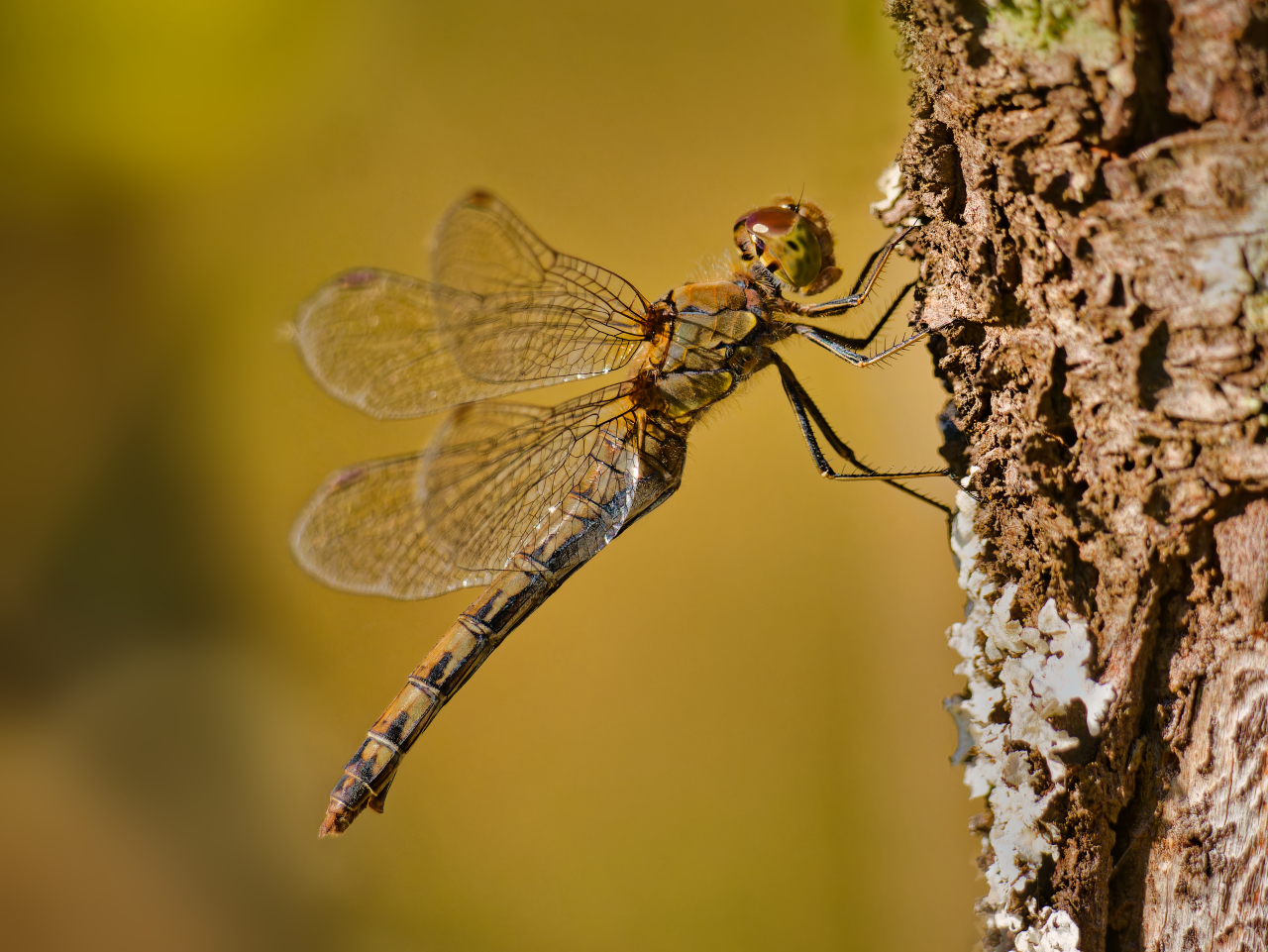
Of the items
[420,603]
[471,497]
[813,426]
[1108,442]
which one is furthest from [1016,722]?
[420,603]

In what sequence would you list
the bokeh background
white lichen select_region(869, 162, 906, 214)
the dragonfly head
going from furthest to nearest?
1. the bokeh background
2. the dragonfly head
3. white lichen select_region(869, 162, 906, 214)

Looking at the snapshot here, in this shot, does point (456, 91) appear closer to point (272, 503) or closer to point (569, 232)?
point (569, 232)

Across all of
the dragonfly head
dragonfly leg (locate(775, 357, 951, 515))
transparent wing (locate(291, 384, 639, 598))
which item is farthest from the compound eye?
transparent wing (locate(291, 384, 639, 598))

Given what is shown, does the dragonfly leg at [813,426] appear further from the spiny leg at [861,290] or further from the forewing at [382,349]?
the forewing at [382,349]

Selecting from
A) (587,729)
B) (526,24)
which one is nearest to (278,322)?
(526,24)

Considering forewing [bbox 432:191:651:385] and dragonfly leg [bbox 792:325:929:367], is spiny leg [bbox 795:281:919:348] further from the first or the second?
forewing [bbox 432:191:651:385]

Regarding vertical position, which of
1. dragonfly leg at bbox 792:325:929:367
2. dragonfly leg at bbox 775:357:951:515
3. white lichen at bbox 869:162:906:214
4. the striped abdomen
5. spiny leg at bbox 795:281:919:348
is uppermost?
white lichen at bbox 869:162:906:214

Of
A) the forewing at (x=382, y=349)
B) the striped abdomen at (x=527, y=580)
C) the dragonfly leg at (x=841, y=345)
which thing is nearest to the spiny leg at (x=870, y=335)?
the dragonfly leg at (x=841, y=345)

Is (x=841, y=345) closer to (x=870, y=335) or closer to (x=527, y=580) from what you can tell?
(x=870, y=335)

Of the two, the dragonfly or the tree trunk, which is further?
the dragonfly
